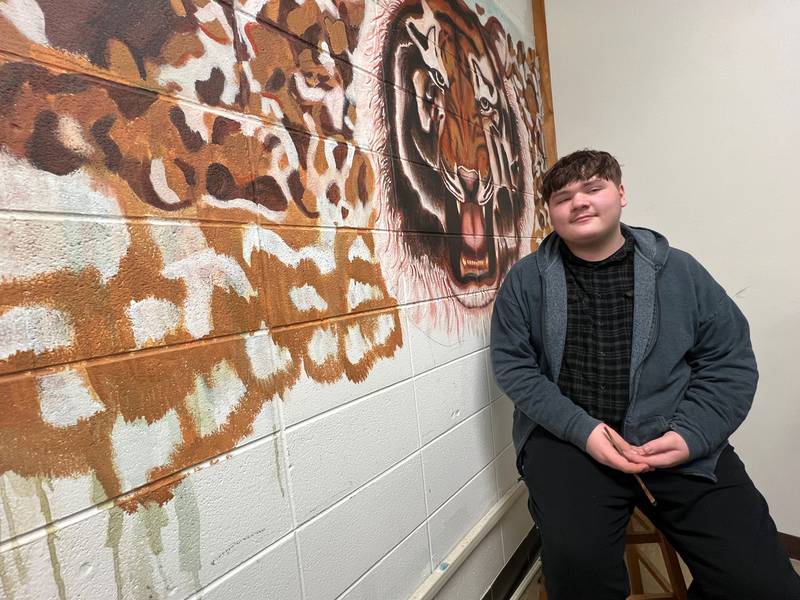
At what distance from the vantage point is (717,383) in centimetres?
119

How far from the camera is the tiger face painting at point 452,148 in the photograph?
4.07ft

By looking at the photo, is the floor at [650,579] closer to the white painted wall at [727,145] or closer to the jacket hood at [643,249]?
the white painted wall at [727,145]

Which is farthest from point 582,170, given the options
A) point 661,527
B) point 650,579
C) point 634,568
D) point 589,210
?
point 650,579

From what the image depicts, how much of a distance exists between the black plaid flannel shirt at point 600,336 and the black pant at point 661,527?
15 cm

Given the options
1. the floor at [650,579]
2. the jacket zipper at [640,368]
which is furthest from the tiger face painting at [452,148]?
the floor at [650,579]

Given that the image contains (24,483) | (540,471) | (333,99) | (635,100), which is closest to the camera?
(24,483)

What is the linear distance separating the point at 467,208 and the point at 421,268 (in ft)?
1.10

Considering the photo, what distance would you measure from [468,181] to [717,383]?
886 millimetres

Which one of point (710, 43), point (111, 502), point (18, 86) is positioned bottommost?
point (111, 502)

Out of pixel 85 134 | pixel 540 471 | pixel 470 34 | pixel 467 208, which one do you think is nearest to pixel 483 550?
pixel 540 471

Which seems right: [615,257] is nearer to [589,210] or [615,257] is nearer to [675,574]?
[589,210]

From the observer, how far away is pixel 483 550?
1463 millimetres

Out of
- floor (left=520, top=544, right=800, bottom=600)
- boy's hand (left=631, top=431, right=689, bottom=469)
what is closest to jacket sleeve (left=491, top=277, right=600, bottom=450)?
boy's hand (left=631, top=431, right=689, bottom=469)

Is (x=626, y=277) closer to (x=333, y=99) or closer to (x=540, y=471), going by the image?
(x=540, y=471)
